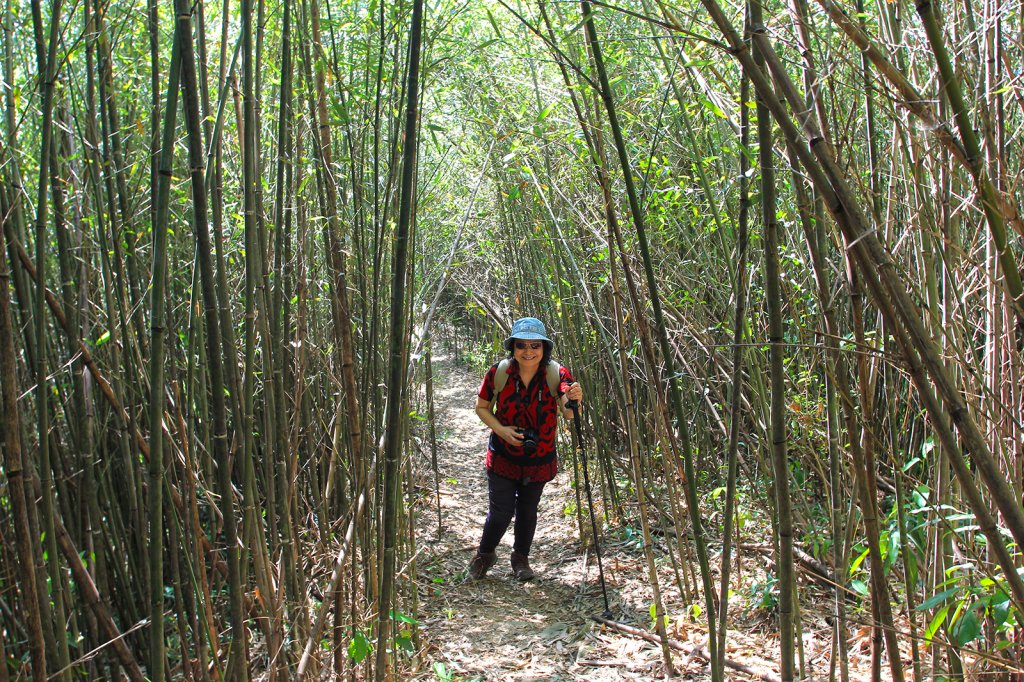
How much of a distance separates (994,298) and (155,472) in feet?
4.94

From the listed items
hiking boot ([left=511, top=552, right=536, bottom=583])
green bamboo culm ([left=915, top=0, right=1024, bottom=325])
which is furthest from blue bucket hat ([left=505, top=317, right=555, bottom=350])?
green bamboo culm ([left=915, top=0, right=1024, bottom=325])

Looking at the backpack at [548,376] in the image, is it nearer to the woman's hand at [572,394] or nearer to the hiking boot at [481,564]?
the woman's hand at [572,394]

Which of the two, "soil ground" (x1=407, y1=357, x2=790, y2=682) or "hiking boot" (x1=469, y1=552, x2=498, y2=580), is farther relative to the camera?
"hiking boot" (x1=469, y1=552, x2=498, y2=580)

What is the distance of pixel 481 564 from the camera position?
3693 millimetres

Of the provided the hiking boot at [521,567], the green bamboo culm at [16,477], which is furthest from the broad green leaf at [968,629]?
the hiking boot at [521,567]

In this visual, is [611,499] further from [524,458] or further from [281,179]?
[281,179]

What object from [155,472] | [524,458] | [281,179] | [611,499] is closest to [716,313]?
[524,458]

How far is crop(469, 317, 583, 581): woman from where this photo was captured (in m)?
3.29

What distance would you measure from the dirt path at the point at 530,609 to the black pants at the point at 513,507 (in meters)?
0.21

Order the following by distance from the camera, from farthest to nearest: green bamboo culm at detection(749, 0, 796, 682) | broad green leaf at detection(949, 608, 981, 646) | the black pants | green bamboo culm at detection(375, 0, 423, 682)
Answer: the black pants, green bamboo culm at detection(375, 0, 423, 682), broad green leaf at detection(949, 608, 981, 646), green bamboo culm at detection(749, 0, 796, 682)

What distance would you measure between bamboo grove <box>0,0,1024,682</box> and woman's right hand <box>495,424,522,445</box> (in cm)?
60

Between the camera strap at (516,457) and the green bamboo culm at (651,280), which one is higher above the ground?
the green bamboo culm at (651,280)

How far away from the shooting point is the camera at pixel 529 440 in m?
3.31

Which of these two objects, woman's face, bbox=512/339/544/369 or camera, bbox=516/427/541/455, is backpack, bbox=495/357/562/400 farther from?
camera, bbox=516/427/541/455
